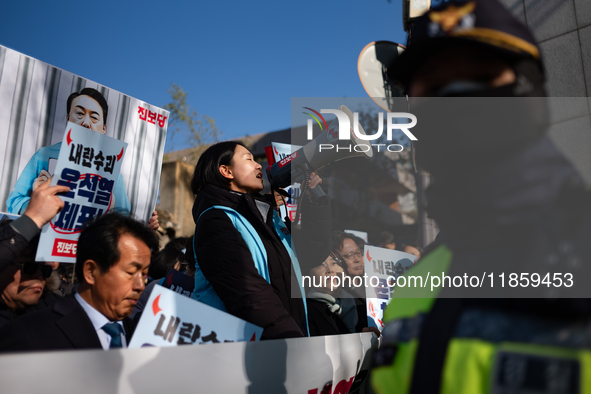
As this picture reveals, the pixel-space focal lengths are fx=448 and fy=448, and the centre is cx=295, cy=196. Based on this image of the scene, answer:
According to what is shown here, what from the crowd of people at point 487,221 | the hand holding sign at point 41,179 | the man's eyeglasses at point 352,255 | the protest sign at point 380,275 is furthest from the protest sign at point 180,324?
the man's eyeglasses at point 352,255

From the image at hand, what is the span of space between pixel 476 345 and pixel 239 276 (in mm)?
1233

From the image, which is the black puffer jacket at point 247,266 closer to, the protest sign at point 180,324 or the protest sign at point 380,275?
the protest sign at point 180,324

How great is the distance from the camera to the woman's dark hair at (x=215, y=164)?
7.69ft

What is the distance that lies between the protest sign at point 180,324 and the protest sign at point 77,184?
0.87 metres

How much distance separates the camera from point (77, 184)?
7.18 feet

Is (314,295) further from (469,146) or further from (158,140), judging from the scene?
(469,146)

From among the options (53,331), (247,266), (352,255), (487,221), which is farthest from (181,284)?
(487,221)

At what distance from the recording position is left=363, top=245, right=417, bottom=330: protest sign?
3193 millimetres

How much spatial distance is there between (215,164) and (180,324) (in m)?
1.03

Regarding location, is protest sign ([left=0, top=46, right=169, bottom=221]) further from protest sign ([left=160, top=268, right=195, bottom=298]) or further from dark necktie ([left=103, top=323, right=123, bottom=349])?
dark necktie ([left=103, top=323, right=123, bottom=349])

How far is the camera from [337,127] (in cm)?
279

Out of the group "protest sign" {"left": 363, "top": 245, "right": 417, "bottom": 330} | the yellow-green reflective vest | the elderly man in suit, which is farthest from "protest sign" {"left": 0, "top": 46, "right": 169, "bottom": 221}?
the yellow-green reflective vest

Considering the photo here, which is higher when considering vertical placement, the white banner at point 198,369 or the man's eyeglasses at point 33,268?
the man's eyeglasses at point 33,268

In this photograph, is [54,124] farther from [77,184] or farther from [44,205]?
[44,205]
